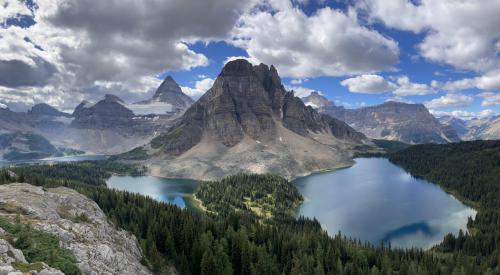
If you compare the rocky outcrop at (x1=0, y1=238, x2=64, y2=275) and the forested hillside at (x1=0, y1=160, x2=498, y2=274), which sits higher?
the rocky outcrop at (x1=0, y1=238, x2=64, y2=275)

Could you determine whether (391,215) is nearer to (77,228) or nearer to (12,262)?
(77,228)

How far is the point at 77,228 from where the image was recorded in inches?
1795

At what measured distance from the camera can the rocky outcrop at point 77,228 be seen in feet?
131

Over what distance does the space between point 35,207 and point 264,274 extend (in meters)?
40.7

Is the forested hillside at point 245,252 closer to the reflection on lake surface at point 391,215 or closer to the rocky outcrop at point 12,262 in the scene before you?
the reflection on lake surface at point 391,215

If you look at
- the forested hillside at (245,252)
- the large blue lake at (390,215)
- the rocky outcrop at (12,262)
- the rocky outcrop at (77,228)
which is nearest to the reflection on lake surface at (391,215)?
the large blue lake at (390,215)

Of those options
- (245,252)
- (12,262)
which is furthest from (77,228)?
(245,252)

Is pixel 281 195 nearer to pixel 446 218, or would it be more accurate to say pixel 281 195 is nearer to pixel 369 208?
pixel 369 208

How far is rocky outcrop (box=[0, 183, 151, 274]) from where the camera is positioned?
131 ft

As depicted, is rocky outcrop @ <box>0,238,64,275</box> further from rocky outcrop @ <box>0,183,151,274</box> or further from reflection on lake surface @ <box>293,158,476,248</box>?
reflection on lake surface @ <box>293,158,476,248</box>

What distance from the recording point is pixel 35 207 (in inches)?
1795

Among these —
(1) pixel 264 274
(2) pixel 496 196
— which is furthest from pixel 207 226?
(2) pixel 496 196

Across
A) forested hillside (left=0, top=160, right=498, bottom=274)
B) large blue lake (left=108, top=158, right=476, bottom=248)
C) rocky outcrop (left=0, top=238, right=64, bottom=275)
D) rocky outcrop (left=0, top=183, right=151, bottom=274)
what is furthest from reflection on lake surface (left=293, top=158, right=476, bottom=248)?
rocky outcrop (left=0, top=238, right=64, bottom=275)

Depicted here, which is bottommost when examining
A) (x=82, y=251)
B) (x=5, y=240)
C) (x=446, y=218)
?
(x=446, y=218)
